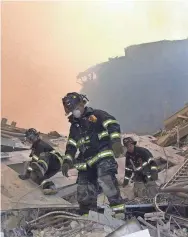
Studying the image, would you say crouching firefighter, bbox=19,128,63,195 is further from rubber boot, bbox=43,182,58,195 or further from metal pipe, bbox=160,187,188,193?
metal pipe, bbox=160,187,188,193

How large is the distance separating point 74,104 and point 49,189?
1.50m

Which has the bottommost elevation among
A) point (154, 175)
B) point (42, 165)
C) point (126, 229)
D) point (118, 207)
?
point (154, 175)

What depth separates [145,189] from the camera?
5059 mm

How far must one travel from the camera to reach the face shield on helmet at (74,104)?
388cm

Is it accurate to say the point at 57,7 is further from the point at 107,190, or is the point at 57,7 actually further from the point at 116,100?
the point at 107,190

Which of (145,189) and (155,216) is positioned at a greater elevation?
(155,216)

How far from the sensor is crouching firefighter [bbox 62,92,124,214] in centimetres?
385

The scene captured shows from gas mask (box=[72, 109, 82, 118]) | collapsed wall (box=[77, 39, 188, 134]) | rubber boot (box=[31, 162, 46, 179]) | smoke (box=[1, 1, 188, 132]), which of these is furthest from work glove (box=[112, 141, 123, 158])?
collapsed wall (box=[77, 39, 188, 134])

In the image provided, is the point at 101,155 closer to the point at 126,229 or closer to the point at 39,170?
the point at 126,229

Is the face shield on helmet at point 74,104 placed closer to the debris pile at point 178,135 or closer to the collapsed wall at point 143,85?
the debris pile at point 178,135

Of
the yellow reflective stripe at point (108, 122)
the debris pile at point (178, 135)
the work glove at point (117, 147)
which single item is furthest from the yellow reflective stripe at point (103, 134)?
the debris pile at point (178, 135)

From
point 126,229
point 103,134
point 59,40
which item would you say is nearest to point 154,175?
point 103,134

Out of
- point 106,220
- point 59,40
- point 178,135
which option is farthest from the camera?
point 59,40

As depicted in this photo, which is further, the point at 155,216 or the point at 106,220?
the point at 155,216
